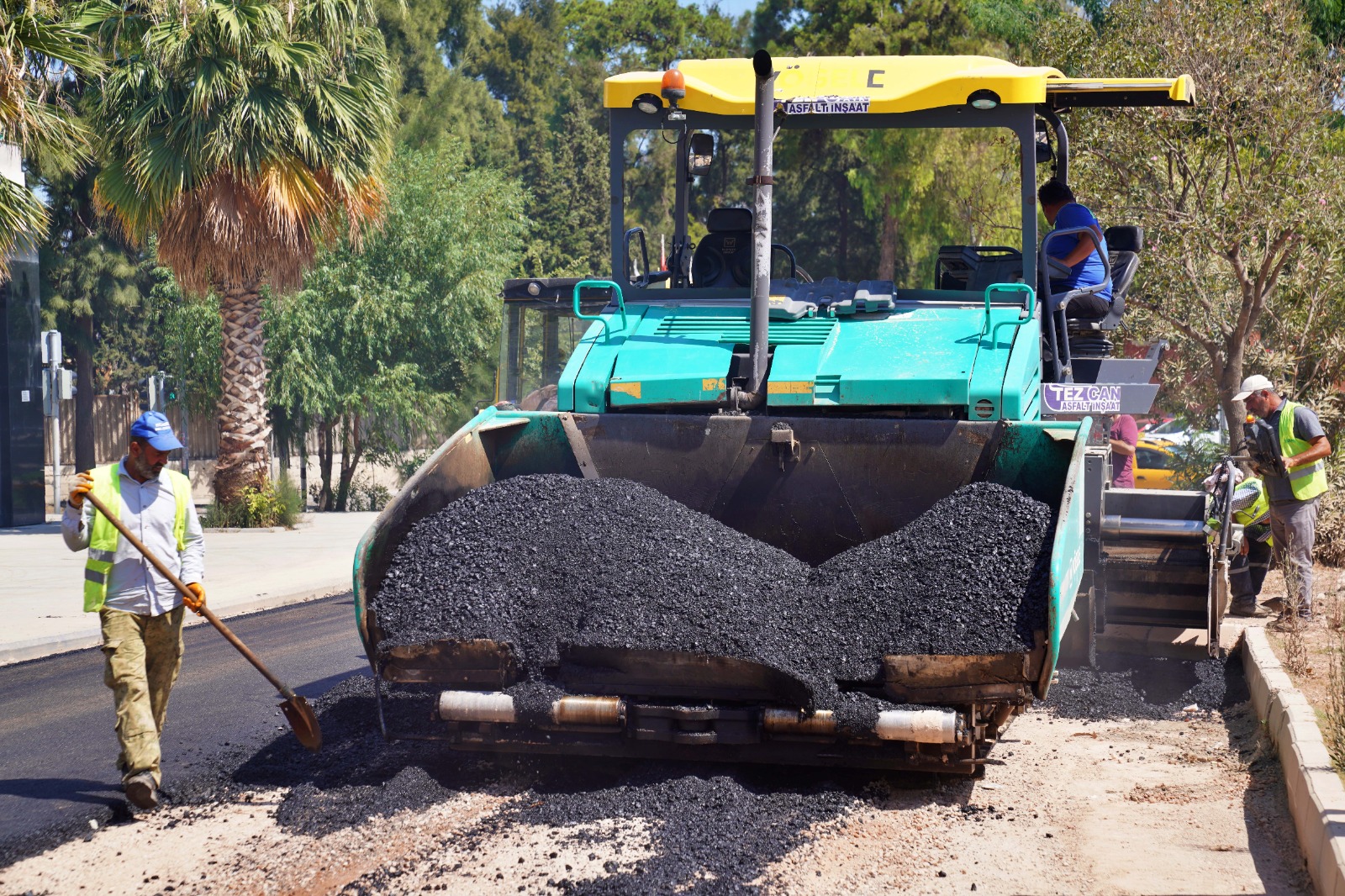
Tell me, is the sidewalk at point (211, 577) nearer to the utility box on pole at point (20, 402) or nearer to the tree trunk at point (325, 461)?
the utility box on pole at point (20, 402)

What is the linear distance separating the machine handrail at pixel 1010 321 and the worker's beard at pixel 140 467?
3659 millimetres

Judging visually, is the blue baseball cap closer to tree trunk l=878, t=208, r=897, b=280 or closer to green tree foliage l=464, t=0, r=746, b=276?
tree trunk l=878, t=208, r=897, b=280

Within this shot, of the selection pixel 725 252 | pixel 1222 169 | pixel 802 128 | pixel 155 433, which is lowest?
pixel 155 433

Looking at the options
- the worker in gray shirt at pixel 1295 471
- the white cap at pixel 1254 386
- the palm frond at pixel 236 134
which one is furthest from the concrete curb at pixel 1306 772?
the palm frond at pixel 236 134

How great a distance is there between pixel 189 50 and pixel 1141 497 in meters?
12.0

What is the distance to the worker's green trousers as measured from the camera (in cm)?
507

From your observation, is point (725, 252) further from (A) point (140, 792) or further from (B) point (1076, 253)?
(A) point (140, 792)

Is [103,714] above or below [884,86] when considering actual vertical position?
below

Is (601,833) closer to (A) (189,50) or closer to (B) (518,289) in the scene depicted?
(B) (518,289)

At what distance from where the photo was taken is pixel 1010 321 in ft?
19.7

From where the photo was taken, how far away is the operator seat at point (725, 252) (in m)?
7.19

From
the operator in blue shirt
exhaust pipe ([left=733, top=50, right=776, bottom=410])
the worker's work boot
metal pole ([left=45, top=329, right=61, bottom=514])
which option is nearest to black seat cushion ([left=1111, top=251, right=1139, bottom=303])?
the operator in blue shirt

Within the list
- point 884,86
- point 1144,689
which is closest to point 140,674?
point 884,86

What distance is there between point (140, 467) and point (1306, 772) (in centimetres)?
471
